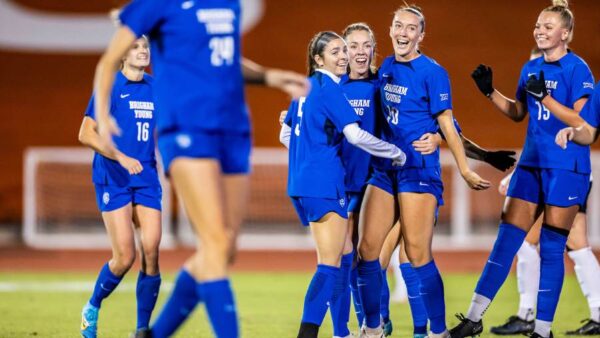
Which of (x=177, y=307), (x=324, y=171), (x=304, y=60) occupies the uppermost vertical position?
(x=304, y=60)

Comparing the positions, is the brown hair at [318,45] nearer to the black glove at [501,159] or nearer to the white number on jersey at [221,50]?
the black glove at [501,159]

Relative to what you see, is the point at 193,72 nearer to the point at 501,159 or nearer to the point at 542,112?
the point at 501,159

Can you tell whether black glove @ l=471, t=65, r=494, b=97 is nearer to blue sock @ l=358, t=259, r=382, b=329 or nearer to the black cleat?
blue sock @ l=358, t=259, r=382, b=329

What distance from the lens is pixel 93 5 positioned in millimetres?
17672

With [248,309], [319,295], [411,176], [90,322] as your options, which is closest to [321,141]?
[411,176]

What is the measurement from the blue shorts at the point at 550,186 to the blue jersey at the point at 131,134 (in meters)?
2.74

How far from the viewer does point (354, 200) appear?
7.15 meters

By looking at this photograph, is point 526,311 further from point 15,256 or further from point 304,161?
point 15,256

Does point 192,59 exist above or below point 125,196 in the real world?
above

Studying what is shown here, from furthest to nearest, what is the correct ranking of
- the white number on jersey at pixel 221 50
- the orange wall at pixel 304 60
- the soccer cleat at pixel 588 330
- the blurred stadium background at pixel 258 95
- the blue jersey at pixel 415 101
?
the orange wall at pixel 304 60 < the blurred stadium background at pixel 258 95 < the soccer cleat at pixel 588 330 < the blue jersey at pixel 415 101 < the white number on jersey at pixel 221 50

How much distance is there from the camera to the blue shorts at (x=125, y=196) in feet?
23.0

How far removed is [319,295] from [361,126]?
4.38 feet

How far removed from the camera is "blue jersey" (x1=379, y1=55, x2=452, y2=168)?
21.6ft

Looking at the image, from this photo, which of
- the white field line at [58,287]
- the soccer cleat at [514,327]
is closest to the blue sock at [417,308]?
the soccer cleat at [514,327]
